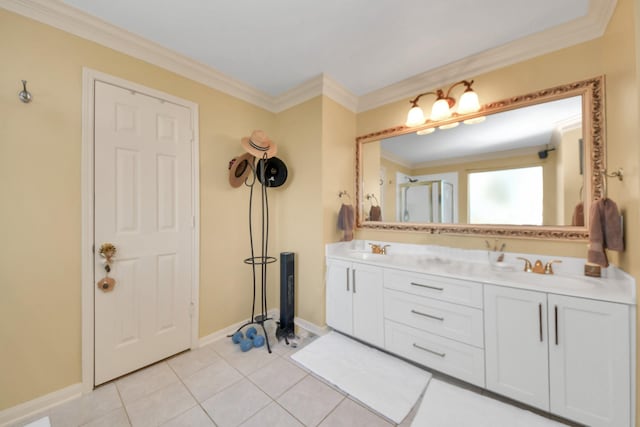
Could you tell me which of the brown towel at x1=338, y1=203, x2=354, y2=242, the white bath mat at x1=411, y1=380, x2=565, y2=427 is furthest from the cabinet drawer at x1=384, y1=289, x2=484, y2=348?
the brown towel at x1=338, y1=203, x2=354, y2=242

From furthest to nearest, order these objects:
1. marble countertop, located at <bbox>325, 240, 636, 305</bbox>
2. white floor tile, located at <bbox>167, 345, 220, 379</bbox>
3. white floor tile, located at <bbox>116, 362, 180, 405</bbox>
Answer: white floor tile, located at <bbox>167, 345, 220, 379</bbox>, white floor tile, located at <bbox>116, 362, 180, 405</bbox>, marble countertop, located at <bbox>325, 240, 636, 305</bbox>

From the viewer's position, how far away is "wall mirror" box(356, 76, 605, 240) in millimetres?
1605

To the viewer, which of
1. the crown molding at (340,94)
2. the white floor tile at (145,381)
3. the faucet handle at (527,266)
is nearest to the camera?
the white floor tile at (145,381)

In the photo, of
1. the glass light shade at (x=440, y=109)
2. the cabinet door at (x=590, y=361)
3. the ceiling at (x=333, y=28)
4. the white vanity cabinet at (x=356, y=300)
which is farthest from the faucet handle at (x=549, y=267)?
the ceiling at (x=333, y=28)

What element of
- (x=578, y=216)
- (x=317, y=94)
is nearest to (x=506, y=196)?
(x=578, y=216)

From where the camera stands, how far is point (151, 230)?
1870 millimetres

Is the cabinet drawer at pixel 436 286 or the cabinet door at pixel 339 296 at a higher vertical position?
the cabinet drawer at pixel 436 286

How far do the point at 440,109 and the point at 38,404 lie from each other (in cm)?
358

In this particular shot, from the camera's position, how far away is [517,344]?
140 centimetres

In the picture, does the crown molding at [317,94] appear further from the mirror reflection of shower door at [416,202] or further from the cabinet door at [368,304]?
the cabinet door at [368,304]

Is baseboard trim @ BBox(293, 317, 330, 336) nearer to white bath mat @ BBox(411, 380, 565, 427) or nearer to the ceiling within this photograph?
white bath mat @ BBox(411, 380, 565, 427)

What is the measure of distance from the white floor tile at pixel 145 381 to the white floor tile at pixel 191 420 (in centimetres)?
37

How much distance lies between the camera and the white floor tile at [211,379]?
162 centimetres

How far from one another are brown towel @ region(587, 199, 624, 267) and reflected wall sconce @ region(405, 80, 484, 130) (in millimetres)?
1044
